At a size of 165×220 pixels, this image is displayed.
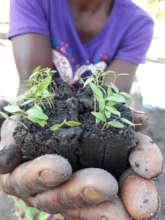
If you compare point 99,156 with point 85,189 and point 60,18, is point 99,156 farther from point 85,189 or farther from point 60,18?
point 60,18

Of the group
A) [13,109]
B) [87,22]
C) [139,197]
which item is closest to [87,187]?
[139,197]

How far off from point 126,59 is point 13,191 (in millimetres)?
606

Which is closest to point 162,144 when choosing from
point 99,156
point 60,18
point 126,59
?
point 126,59

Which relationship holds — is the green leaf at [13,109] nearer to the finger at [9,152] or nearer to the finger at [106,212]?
the finger at [9,152]

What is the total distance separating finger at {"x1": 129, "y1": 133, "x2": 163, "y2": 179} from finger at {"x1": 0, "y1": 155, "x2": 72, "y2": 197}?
15 cm

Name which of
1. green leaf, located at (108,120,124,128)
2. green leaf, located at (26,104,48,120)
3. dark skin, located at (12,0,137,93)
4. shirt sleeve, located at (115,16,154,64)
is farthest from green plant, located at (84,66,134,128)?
shirt sleeve, located at (115,16,154,64)

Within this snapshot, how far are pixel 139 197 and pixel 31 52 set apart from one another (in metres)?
0.58

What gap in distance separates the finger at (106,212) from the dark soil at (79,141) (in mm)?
87

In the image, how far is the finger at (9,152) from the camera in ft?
2.67

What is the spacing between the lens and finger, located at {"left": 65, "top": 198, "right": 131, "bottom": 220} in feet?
2.56

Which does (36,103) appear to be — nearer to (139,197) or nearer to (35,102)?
(35,102)

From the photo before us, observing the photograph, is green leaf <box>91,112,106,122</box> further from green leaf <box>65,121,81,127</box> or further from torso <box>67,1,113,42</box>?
torso <box>67,1,113,42</box>

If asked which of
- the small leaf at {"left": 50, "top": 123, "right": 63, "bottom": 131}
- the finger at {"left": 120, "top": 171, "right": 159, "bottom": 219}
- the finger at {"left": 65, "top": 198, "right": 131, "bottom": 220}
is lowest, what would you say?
the finger at {"left": 65, "top": 198, "right": 131, "bottom": 220}

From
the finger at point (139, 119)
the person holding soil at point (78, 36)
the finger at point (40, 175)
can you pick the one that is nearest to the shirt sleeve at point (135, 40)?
the person holding soil at point (78, 36)
